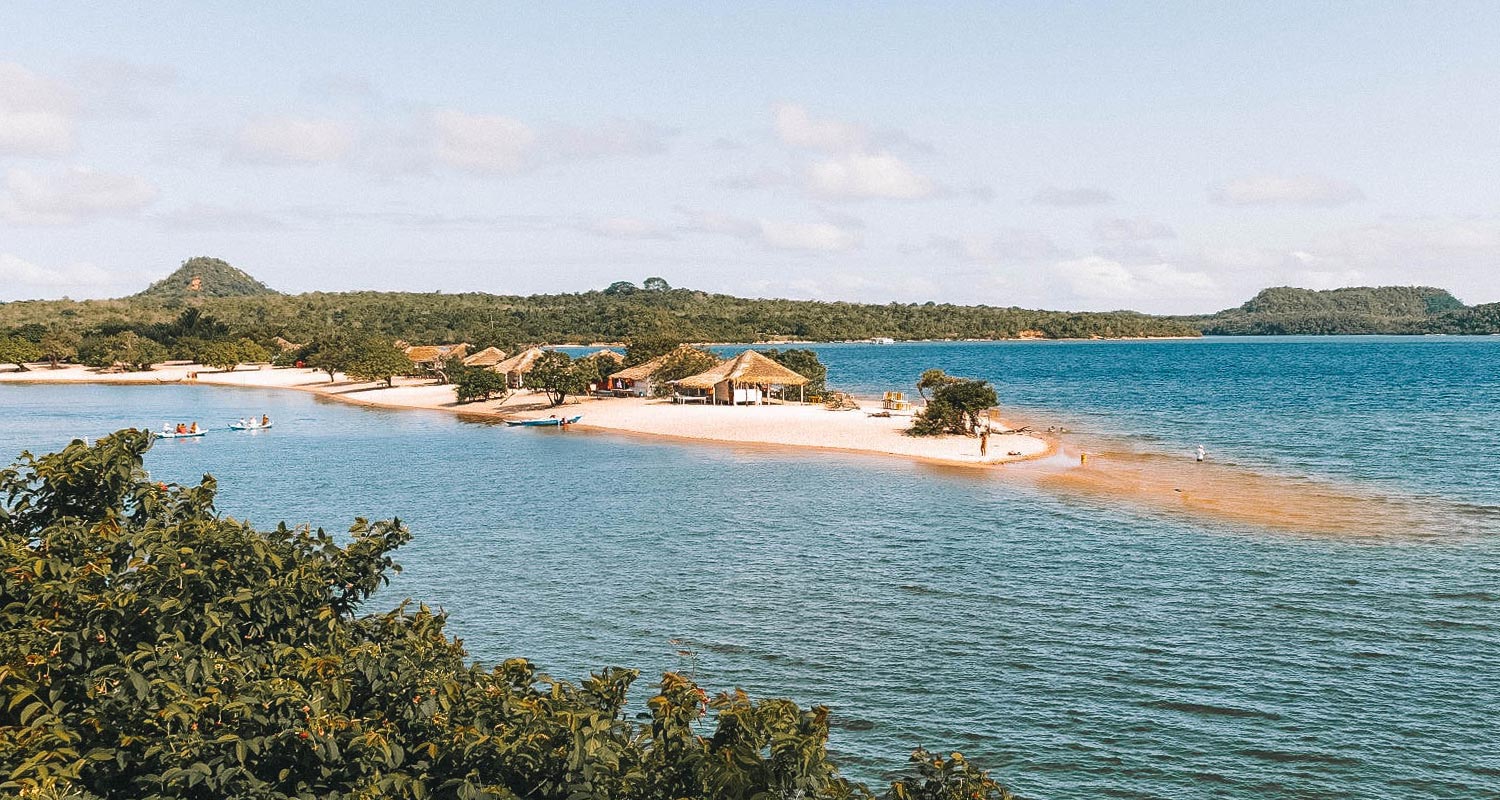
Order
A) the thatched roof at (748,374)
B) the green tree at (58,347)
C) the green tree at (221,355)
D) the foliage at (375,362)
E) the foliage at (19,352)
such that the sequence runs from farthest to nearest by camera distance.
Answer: the green tree at (58,347), the foliage at (19,352), the green tree at (221,355), the foliage at (375,362), the thatched roof at (748,374)

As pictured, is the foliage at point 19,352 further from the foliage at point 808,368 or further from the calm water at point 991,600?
the foliage at point 808,368

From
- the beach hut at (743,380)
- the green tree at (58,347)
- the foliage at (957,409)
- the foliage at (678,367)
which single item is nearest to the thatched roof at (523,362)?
the foliage at (678,367)

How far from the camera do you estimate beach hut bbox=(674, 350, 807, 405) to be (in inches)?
2677

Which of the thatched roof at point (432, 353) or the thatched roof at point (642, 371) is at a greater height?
the thatched roof at point (432, 353)

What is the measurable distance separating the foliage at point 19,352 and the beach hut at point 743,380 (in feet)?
333

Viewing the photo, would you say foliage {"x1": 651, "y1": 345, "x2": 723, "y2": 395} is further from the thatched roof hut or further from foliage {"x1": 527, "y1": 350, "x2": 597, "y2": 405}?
the thatched roof hut

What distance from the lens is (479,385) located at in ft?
260

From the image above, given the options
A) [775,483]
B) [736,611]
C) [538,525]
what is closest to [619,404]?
[775,483]

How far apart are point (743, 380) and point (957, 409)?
19.1m

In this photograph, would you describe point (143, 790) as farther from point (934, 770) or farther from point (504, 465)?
point (504, 465)

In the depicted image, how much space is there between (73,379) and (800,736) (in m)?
131

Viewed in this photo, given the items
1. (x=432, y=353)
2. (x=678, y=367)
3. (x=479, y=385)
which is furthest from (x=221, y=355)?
(x=678, y=367)

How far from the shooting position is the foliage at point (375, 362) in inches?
3807

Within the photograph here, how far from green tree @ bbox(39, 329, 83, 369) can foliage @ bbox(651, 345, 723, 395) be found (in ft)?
313
